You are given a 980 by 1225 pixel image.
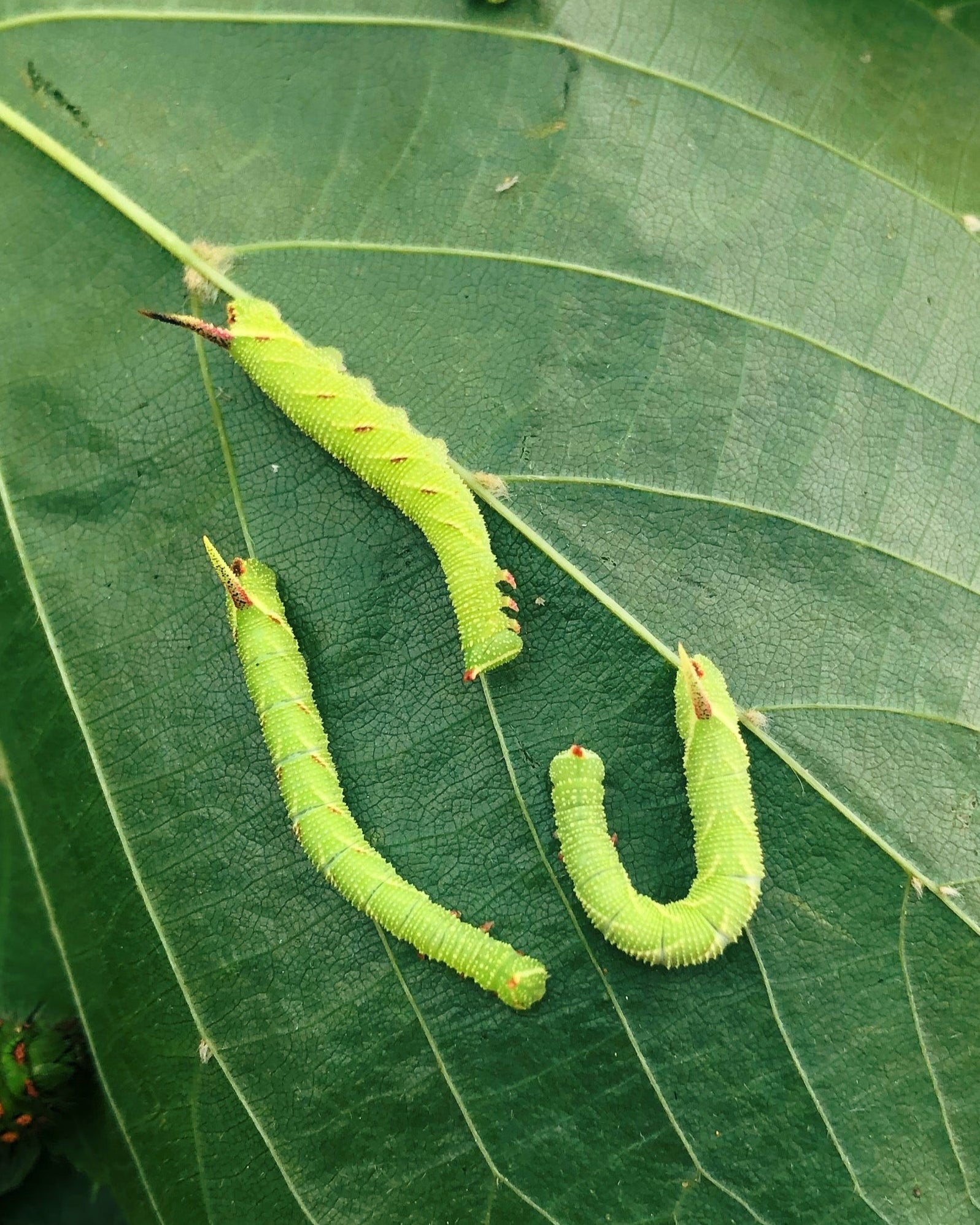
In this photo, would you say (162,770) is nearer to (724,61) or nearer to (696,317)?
(696,317)

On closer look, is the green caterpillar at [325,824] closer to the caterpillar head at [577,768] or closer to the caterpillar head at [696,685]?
the caterpillar head at [577,768]

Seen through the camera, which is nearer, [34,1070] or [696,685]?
[696,685]

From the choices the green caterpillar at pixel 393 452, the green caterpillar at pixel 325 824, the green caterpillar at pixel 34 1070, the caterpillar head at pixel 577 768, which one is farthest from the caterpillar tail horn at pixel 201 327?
the green caterpillar at pixel 34 1070

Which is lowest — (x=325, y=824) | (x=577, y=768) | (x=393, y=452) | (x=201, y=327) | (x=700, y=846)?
(x=325, y=824)

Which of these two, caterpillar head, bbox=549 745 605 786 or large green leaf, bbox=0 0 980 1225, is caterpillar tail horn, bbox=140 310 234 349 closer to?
large green leaf, bbox=0 0 980 1225

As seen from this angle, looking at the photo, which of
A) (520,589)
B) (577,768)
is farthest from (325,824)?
(520,589)

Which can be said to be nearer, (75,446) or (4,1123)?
(75,446)

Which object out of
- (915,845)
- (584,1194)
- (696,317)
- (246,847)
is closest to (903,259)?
(696,317)

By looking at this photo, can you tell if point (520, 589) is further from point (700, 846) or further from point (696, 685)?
point (700, 846)
